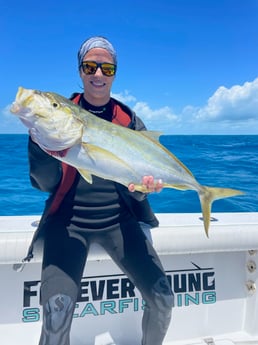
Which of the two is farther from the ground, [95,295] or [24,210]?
[24,210]

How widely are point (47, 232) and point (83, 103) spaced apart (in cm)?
97

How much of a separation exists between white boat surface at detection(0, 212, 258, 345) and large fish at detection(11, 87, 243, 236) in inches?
29.8

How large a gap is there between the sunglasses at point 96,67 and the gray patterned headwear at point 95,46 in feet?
0.26

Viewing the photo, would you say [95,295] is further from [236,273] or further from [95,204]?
[236,273]

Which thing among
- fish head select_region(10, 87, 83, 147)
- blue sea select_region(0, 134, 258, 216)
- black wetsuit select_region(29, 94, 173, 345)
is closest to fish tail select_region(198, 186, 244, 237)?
black wetsuit select_region(29, 94, 173, 345)

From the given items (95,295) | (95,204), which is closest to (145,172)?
(95,204)

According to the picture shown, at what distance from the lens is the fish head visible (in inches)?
64.5

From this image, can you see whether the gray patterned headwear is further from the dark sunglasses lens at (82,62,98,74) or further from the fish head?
the fish head

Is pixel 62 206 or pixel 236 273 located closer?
pixel 62 206

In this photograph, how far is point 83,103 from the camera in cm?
255

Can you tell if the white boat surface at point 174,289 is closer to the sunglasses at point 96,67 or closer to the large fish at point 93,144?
the large fish at point 93,144

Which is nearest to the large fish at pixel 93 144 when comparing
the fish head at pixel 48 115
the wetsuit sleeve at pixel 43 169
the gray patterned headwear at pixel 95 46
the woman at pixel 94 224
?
the fish head at pixel 48 115

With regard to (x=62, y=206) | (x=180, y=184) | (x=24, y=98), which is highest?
(x=24, y=98)

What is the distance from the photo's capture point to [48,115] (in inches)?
66.4
